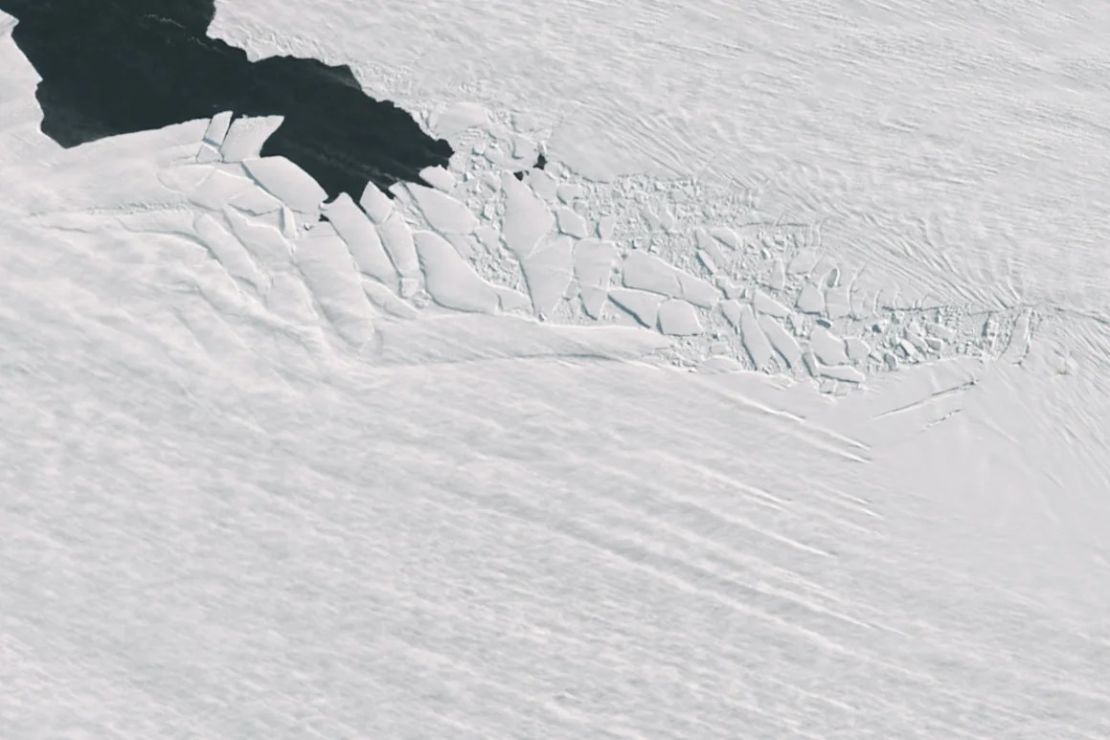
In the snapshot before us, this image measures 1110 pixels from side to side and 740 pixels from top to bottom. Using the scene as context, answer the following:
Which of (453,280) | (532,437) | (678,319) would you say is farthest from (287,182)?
(678,319)

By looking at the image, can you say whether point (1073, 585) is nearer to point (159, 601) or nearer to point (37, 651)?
point (159, 601)

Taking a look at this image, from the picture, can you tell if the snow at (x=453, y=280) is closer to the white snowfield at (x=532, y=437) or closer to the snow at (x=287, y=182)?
the white snowfield at (x=532, y=437)

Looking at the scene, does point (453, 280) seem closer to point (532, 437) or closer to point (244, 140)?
point (532, 437)

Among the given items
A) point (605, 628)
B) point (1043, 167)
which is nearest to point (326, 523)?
point (605, 628)

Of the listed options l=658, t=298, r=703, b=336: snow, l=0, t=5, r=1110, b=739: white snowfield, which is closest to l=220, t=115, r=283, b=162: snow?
l=0, t=5, r=1110, b=739: white snowfield

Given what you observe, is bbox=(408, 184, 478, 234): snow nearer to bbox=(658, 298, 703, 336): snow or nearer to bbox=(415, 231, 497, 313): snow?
bbox=(415, 231, 497, 313): snow

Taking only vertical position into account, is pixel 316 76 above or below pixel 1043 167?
below
